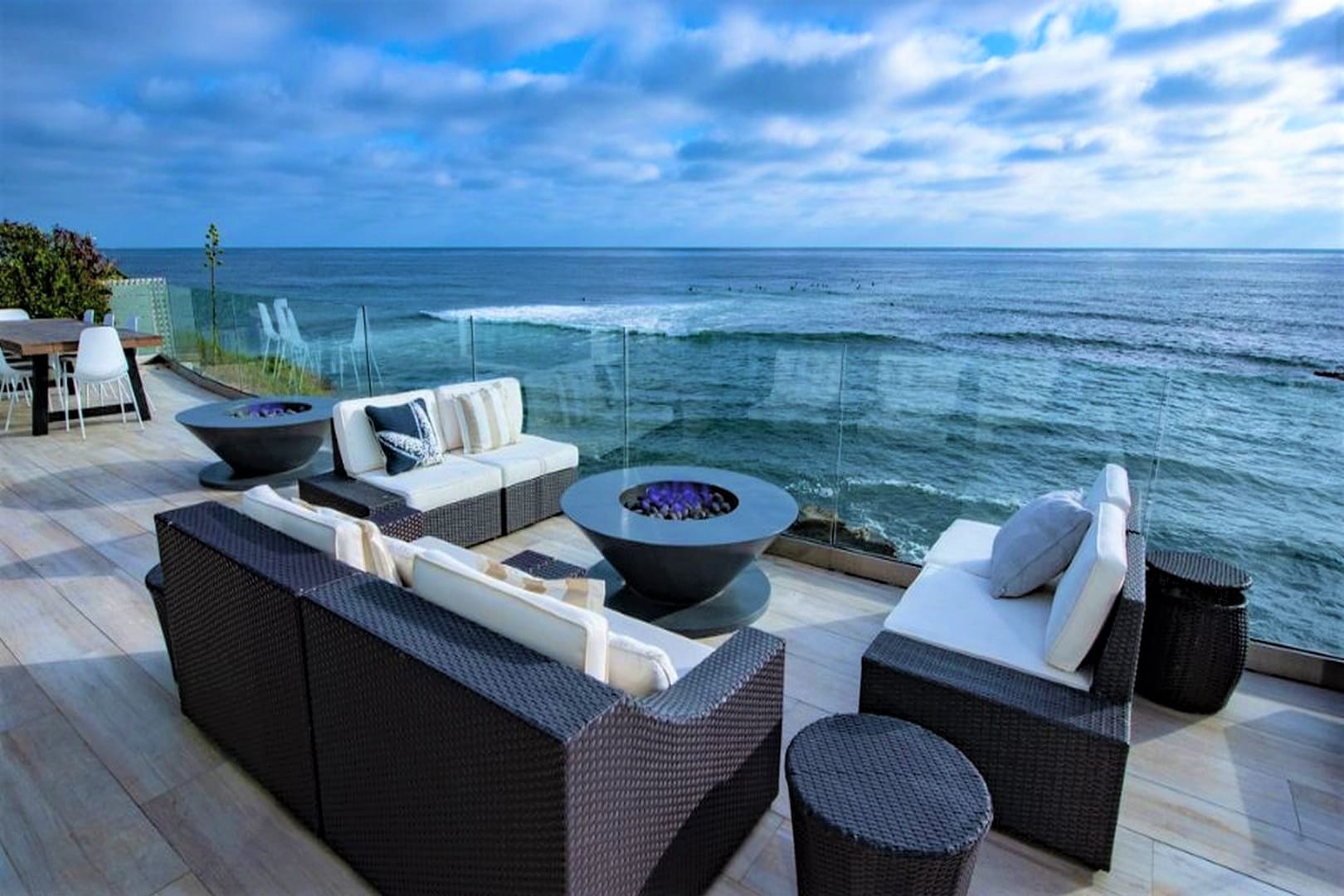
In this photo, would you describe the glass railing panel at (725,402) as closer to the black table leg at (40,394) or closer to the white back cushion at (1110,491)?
the white back cushion at (1110,491)

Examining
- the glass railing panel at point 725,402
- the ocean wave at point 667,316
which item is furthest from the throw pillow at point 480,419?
the ocean wave at point 667,316

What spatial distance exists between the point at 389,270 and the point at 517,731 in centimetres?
4945

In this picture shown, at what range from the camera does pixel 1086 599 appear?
1832mm

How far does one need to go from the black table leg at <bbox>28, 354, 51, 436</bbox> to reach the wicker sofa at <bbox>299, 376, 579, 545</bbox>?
13.0ft

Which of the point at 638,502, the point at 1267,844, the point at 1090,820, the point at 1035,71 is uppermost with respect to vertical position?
the point at 1035,71

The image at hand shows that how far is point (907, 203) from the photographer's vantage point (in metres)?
26.6

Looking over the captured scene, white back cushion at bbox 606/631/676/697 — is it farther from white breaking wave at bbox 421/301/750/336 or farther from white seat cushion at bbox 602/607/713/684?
white breaking wave at bbox 421/301/750/336

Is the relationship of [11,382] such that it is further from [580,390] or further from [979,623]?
[979,623]

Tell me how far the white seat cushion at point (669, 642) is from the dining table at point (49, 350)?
6108 millimetres

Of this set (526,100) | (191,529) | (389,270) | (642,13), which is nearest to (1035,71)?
(642,13)

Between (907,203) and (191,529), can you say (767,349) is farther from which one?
(907,203)

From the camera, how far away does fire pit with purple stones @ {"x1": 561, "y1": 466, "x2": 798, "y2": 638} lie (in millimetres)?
2768

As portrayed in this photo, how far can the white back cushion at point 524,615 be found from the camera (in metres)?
1.33

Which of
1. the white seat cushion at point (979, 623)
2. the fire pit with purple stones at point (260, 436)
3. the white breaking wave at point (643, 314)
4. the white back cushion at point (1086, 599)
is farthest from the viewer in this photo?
the white breaking wave at point (643, 314)
